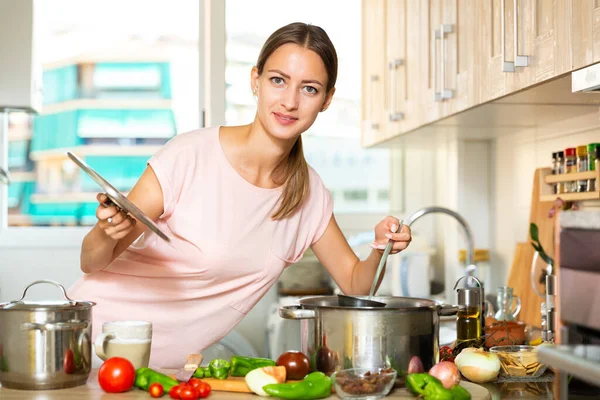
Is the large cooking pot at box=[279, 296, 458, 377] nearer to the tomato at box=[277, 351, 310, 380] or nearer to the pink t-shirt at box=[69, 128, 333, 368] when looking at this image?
the tomato at box=[277, 351, 310, 380]

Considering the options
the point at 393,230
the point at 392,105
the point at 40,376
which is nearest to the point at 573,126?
the point at 392,105

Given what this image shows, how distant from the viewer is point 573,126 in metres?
2.60

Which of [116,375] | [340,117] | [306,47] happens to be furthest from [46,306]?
[340,117]

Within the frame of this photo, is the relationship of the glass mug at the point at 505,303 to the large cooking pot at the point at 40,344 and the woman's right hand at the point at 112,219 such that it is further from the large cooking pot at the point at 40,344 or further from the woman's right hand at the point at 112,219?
the large cooking pot at the point at 40,344

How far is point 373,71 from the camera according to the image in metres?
3.69

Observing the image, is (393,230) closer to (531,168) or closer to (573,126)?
(573,126)

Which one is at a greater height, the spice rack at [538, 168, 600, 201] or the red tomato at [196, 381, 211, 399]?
the spice rack at [538, 168, 600, 201]

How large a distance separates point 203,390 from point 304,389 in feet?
0.52

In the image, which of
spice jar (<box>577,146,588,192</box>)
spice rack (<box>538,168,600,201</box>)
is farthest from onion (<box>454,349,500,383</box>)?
spice jar (<box>577,146,588,192</box>)

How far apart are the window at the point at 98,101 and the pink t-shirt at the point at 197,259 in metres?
2.24

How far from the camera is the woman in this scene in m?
1.70

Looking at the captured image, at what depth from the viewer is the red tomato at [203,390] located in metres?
1.25

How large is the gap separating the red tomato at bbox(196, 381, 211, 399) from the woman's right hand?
34 cm

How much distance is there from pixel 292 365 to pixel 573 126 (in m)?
1.61
